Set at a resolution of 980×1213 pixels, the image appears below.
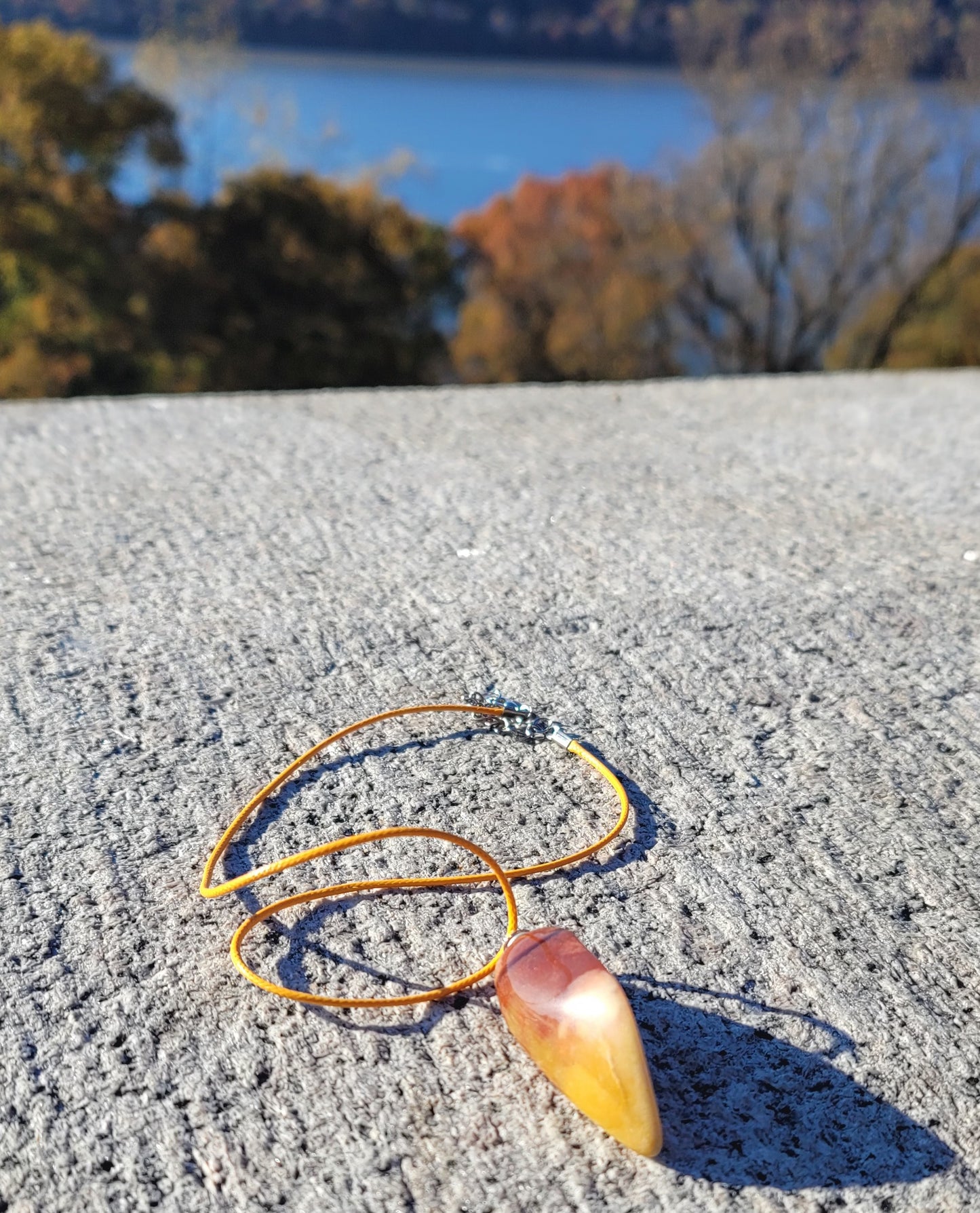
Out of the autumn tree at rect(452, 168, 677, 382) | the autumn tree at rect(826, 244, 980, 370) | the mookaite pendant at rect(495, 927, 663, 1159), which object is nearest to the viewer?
the mookaite pendant at rect(495, 927, 663, 1159)

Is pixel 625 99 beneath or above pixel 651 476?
beneath

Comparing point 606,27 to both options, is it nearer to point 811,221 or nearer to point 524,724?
point 811,221

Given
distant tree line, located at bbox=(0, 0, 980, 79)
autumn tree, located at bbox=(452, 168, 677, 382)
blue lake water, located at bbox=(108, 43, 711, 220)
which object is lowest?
autumn tree, located at bbox=(452, 168, 677, 382)

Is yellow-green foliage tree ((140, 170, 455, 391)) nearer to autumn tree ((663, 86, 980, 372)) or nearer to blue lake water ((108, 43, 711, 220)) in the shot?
blue lake water ((108, 43, 711, 220))

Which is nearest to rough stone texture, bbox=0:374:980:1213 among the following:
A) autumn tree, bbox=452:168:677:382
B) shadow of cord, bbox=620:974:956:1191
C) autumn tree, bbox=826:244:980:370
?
shadow of cord, bbox=620:974:956:1191

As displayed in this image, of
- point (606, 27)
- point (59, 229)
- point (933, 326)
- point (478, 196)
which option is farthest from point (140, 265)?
point (933, 326)

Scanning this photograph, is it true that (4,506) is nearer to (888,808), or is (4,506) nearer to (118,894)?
(118,894)

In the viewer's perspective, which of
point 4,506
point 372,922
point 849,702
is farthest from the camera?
point 4,506

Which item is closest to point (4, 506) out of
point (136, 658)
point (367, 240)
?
point (136, 658)
